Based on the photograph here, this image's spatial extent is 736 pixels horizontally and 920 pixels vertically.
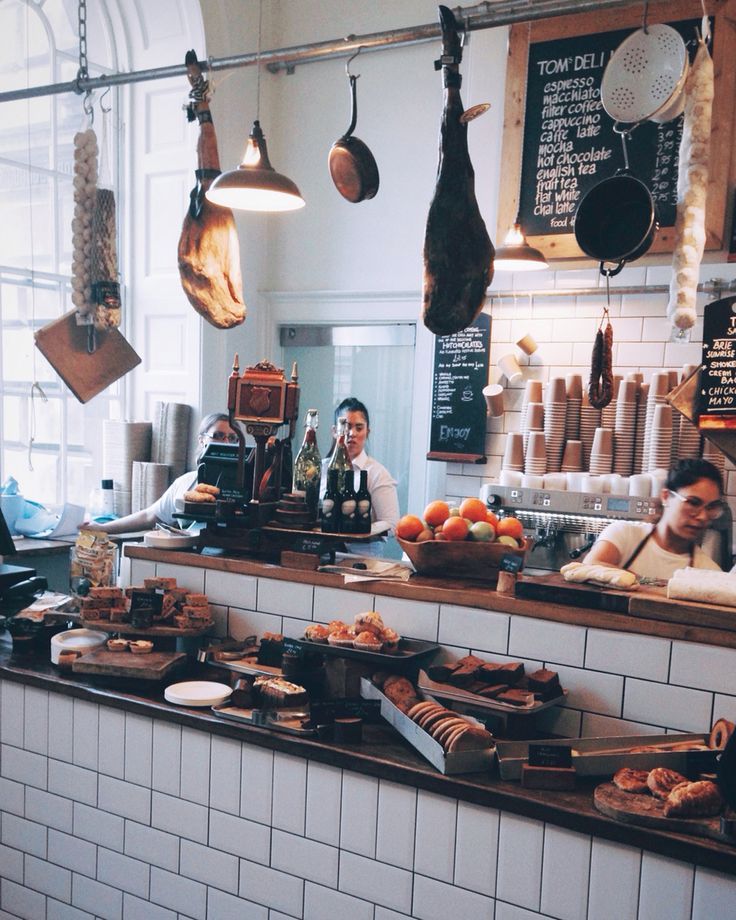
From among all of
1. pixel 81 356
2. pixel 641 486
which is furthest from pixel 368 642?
pixel 641 486

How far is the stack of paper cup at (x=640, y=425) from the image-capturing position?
15.5ft

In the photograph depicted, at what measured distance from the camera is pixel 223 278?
3.50 m

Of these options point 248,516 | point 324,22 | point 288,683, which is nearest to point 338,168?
point 248,516

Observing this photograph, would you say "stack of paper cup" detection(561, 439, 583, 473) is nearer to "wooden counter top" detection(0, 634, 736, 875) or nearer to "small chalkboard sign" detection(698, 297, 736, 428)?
"small chalkboard sign" detection(698, 297, 736, 428)

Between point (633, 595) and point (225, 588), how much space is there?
4.54ft

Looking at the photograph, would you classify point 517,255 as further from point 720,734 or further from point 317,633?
point 720,734

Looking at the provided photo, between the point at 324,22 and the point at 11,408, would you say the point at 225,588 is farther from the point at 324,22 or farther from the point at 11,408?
the point at 324,22

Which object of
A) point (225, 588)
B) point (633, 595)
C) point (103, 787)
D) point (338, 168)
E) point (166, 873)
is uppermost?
point (338, 168)

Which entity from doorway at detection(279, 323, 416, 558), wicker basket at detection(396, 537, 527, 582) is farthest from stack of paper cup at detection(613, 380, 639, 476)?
wicker basket at detection(396, 537, 527, 582)

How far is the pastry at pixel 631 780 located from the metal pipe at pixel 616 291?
2.89 m

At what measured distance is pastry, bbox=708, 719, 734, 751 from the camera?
206 cm

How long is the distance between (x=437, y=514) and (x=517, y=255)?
208 cm

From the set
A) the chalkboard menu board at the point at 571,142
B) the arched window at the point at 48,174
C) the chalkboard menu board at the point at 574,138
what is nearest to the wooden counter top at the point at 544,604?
the chalkboard menu board at the point at 574,138

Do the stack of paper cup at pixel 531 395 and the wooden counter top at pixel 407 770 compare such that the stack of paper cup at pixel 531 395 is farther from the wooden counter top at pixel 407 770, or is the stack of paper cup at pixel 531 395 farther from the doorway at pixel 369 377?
the wooden counter top at pixel 407 770
